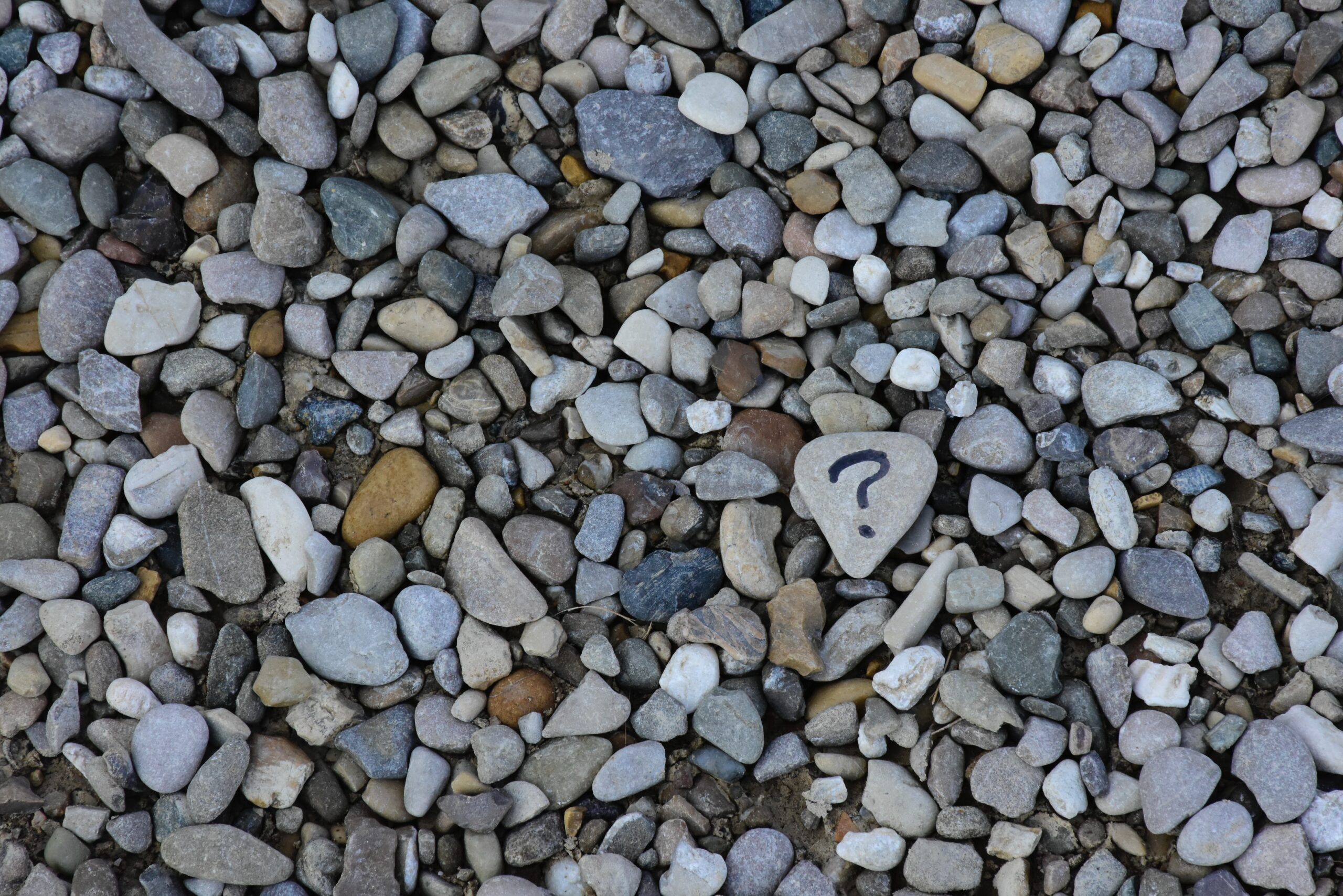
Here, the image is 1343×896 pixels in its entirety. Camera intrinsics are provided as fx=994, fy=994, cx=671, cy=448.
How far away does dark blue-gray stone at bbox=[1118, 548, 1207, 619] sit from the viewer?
182 centimetres

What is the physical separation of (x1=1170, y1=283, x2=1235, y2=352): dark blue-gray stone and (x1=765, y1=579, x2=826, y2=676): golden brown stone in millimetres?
887

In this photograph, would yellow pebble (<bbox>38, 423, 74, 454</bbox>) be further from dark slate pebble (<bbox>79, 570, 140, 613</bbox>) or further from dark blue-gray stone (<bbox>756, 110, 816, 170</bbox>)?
dark blue-gray stone (<bbox>756, 110, 816, 170</bbox>)

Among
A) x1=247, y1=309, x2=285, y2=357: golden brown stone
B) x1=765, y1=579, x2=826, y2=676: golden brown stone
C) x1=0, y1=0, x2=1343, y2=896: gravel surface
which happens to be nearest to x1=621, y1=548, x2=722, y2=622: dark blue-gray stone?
x1=0, y1=0, x2=1343, y2=896: gravel surface

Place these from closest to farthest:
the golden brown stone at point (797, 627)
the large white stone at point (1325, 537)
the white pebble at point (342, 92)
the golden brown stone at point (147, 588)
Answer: the large white stone at point (1325, 537)
the golden brown stone at point (797, 627)
the golden brown stone at point (147, 588)
the white pebble at point (342, 92)

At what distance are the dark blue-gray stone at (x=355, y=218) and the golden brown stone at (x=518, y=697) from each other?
94 centimetres

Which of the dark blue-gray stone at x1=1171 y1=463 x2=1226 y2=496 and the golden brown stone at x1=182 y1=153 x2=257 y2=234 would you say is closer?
the dark blue-gray stone at x1=1171 y1=463 x2=1226 y2=496

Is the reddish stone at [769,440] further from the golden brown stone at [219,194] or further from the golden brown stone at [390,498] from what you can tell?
the golden brown stone at [219,194]

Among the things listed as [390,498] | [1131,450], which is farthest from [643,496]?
[1131,450]

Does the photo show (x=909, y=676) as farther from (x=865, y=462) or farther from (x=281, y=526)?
(x=281, y=526)

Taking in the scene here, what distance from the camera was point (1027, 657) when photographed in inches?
71.4

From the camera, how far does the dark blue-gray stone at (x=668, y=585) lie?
196cm

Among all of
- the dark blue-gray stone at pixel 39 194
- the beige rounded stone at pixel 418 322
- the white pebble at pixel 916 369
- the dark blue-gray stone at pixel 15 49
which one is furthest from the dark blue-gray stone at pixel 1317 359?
the dark blue-gray stone at pixel 15 49

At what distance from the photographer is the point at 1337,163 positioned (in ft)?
6.35

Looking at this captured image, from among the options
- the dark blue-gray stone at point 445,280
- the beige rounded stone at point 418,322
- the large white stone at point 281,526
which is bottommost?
the large white stone at point 281,526
